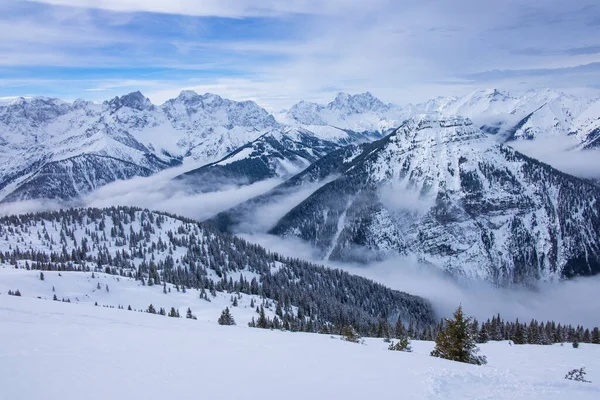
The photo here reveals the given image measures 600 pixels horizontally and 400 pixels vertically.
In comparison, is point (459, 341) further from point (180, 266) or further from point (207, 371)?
point (180, 266)

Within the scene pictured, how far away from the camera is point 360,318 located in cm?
15500

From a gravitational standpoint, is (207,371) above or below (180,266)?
above

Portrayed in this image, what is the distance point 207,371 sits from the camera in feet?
74.2

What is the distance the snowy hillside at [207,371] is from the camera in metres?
18.2

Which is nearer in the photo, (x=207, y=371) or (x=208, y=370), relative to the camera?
(x=207, y=371)

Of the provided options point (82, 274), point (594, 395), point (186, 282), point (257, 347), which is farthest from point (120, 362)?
point (186, 282)

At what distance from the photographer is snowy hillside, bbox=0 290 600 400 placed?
18.2m

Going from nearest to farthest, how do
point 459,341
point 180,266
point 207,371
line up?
point 207,371, point 459,341, point 180,266

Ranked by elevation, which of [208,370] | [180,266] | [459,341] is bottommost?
[459,341]

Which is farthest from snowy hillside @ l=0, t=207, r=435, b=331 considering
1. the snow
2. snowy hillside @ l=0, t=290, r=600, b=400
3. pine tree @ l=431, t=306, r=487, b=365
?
snowy hillside @ l=0, t=290, r=600, b=400

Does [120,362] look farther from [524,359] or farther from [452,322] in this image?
[524,359]

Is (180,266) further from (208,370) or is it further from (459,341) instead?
(208,370)

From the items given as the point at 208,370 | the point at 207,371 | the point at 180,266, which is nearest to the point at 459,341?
the point at 208,370

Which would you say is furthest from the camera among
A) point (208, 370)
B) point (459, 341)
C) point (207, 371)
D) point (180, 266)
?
point (180, 266)
